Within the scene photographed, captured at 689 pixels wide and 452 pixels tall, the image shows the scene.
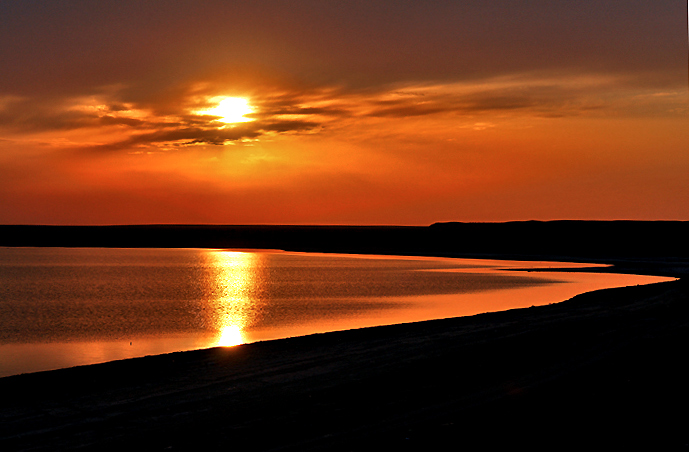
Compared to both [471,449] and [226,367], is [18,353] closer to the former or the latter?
[226,367]

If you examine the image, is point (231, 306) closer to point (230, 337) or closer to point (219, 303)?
point (219, 303)

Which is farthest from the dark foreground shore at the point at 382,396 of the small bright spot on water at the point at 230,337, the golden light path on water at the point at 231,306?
the golden light path on water at the point at 231,306

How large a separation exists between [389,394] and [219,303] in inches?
1196

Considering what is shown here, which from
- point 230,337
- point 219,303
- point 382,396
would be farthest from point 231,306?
point 382,396

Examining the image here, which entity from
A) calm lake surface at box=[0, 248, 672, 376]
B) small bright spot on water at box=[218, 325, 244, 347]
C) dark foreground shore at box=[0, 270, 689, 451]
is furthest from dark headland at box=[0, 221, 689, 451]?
calm lake surface at box=[0, 248, 672, 376]

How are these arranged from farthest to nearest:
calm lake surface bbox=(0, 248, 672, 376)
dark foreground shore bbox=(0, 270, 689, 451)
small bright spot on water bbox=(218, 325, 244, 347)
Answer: calm lake surface bbox=(0, 248, 672, 376) < small bright spot on water bbox=(218, 325, 244, 347) < dark foreground shore bbox=(0, 270, 689, 451)

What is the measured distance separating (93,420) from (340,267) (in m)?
64.5

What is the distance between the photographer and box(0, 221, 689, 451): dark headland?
33.4ft

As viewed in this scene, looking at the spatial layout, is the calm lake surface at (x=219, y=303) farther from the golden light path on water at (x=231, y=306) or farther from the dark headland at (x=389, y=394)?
the dark headland at (x=389, y=394)

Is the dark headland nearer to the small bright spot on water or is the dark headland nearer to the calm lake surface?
the small bright spot on water

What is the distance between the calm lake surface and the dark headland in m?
6.11

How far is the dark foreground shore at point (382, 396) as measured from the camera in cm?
1016

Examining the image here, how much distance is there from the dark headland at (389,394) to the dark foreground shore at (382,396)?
0.04 meters

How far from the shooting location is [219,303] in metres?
41.8
